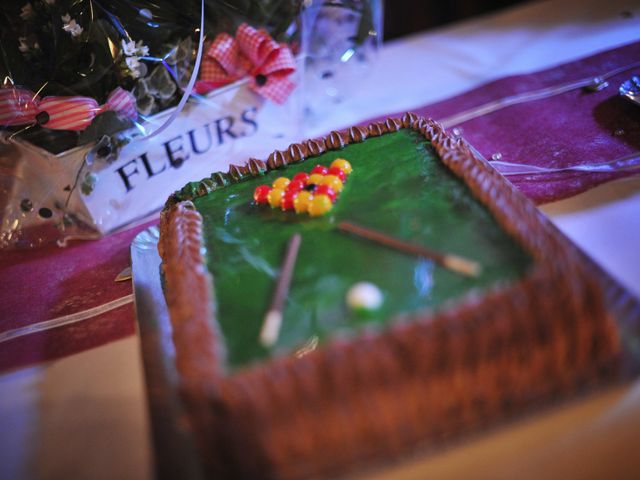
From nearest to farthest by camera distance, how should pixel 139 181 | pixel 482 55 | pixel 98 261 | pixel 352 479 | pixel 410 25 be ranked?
pixel 352 479 < pixel 98 261 < pixel 139 181 < pixel 482 55 < pixel 410 25

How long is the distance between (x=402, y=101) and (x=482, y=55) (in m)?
0.52

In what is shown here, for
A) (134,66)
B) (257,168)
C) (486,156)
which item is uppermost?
(134,66)

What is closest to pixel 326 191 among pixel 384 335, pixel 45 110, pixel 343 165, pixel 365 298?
pixel 343 165

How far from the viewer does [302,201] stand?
1.28 m

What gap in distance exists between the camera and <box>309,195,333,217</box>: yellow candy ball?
1.26 meters

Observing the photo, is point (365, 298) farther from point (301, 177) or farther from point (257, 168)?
point (257, 168)

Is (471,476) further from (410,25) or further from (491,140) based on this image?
(410,25)

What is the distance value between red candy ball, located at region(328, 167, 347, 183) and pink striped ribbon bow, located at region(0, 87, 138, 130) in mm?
759

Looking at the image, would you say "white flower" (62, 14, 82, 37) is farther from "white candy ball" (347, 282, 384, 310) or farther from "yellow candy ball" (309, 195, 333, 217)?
"white candy ball" (347, 282, 384, 310)

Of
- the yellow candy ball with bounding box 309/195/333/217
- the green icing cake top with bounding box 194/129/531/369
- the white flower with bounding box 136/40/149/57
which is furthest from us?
the white flower with bounding box 136/40/149/57

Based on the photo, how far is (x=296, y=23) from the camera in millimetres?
1898

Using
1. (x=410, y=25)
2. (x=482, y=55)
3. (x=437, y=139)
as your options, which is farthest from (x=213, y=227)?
(x=410, y=25)

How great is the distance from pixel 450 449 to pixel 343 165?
787 millimetres

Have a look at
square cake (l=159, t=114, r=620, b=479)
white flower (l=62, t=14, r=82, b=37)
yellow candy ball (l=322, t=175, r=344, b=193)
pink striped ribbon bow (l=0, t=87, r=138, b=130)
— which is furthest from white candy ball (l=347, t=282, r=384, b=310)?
white flower (l=62, t=14, r=82, b=37)
